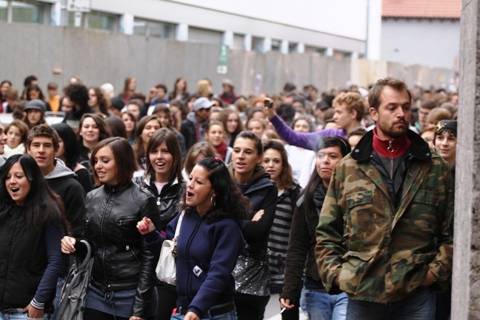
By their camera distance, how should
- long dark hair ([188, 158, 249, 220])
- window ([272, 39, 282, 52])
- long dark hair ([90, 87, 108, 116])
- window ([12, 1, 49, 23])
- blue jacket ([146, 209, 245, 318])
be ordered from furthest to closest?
1. window ([272, 39, 282, 52])
2. window ([12, 1, 49, 23])
3. long dark hair ([90, 87, 108, 116])
4. long dark hair ([188, 158, 249, 220])
5. blue jacket ([146, 209, 245, 318])

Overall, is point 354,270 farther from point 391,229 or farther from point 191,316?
point 191,316

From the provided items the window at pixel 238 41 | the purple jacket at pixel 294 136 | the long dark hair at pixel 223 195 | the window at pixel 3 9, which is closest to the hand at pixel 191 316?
the long dark hair at pixel 223 195

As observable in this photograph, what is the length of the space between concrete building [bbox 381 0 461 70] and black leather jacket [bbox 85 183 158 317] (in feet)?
226

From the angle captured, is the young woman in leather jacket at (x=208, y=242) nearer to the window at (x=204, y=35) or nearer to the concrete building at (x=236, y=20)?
the concrete building at (x=236, y=20)

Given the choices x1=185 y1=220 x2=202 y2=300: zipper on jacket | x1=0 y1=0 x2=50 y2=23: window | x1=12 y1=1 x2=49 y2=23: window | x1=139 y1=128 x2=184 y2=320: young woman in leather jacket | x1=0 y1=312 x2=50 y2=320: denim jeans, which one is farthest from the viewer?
x1=12 y1=1 x2=49 y2=23: window

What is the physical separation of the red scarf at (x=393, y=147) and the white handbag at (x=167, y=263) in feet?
5.60

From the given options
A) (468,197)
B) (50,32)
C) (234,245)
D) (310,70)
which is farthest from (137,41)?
(468,197)

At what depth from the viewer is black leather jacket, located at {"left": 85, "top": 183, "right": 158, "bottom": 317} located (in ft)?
24.9

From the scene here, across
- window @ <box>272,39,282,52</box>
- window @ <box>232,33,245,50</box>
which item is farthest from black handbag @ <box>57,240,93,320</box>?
window @ <box>272,39,282,52</box>

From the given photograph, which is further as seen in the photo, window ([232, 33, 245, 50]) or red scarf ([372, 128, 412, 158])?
window ([232, 33, 245, 50])

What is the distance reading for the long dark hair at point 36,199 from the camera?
778 centimetres

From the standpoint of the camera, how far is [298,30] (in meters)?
45.2

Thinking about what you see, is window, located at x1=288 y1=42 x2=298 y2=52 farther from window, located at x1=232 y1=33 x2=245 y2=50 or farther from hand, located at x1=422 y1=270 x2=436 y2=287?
hand, located at x1=422 y1=270 x2=436 y2=287

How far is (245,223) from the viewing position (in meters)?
8.26
